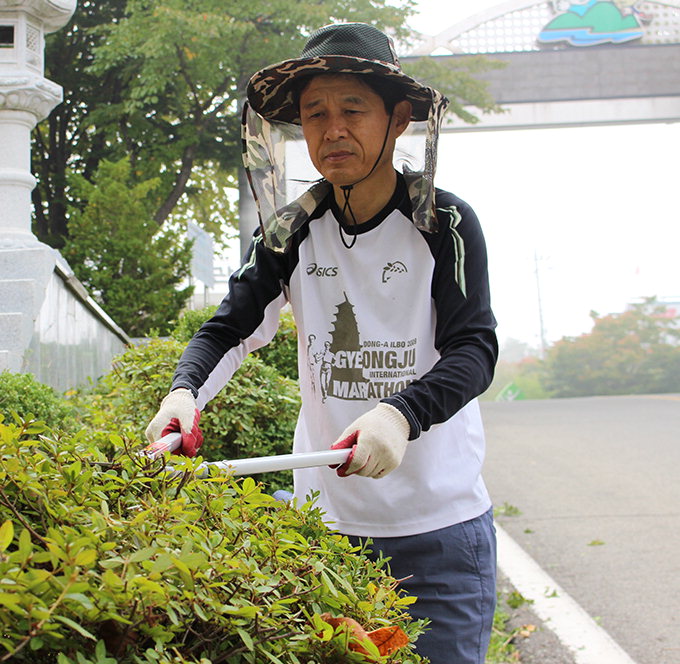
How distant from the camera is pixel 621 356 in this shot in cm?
2395

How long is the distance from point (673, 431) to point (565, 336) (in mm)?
14127

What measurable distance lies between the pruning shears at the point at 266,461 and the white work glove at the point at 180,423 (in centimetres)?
13

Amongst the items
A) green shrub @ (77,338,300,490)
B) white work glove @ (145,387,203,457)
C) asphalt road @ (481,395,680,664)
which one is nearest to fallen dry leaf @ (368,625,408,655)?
white work glove @ (145,387,203,457)

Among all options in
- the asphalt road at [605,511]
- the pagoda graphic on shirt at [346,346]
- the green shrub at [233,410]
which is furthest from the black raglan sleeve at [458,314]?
the asphalt road at [605,511]

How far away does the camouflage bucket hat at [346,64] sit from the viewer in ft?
7.33

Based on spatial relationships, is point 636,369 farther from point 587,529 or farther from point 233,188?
point 587,529

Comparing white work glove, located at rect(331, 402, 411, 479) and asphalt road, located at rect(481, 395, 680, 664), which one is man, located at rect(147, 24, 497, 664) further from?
asphalt road, located at rect(481, 395, 680, 664)

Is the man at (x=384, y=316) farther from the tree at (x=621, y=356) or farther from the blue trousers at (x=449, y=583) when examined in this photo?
the tree at (x=621, y=356)

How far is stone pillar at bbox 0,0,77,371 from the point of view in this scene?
6973mm

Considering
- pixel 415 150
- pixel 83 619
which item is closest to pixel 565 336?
pixel 415 150

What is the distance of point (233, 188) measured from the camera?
22.3m

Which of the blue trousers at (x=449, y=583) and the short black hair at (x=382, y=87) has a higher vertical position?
the short black hair at (x=382, y=87)

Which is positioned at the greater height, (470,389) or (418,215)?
(418,215)

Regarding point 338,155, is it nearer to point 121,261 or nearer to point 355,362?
point 355,362
